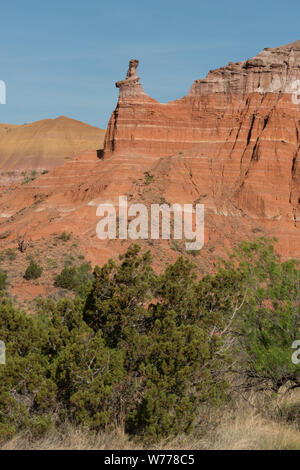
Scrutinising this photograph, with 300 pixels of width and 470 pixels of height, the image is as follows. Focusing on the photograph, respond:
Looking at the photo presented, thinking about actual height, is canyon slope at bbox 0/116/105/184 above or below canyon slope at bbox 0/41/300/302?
A: above

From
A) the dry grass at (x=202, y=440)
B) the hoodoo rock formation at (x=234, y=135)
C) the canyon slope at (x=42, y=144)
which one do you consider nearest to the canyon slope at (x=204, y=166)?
the hoodoo rock formation at (x=234, y=135)

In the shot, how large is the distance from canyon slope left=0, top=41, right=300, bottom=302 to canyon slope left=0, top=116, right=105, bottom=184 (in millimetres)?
66967

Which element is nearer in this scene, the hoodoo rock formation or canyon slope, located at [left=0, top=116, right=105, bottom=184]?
the hoodoo rock formation

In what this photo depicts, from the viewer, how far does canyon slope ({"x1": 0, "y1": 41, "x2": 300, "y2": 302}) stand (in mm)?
45000

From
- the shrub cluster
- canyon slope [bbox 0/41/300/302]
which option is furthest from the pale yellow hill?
the shrub cluster

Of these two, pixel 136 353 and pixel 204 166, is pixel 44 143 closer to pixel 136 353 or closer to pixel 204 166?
pixel 204 166

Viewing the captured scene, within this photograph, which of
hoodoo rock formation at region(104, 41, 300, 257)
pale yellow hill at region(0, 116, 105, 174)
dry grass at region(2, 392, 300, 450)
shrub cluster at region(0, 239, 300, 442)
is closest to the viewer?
dry grass at region(2, 392, 300, 450)

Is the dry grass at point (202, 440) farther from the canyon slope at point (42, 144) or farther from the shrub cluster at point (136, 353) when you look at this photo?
the canyon slope at point (42, 144)

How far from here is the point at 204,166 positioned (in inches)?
1967

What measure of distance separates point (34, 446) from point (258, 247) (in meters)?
7.48

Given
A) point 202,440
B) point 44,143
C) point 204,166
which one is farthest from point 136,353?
point 44,143

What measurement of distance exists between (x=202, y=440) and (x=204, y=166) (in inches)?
1654

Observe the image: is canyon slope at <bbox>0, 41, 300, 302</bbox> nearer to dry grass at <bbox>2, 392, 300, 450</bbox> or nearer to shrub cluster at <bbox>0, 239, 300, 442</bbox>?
shrub cluster at <bbox>0, 239, 300, 442</bbox>

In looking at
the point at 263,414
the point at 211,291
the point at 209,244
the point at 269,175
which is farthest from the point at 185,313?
the point at 269,175
